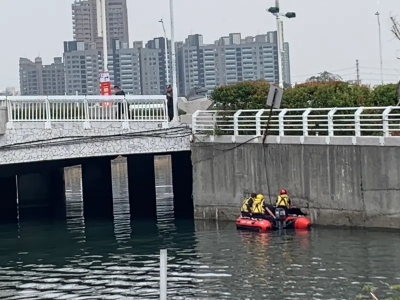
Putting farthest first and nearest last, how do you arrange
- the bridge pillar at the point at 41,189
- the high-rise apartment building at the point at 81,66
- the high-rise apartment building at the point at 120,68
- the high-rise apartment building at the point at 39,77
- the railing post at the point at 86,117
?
the high-rise apartment building at the point at 120,68
the high-rise apartment building at the point at 39,77
the high-rise apartment building at the point at 81,66
the bridge pillar at the point at 41,189
the railing post at the point at 86,117

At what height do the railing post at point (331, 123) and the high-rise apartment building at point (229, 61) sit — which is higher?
the high-rise apartment building at point (229, 61)

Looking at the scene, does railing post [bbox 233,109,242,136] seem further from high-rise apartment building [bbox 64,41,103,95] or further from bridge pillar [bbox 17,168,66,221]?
high-rise apartment building [bbox 64,41,103,95]

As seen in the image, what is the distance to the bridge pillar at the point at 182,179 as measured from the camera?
43144 millimetres

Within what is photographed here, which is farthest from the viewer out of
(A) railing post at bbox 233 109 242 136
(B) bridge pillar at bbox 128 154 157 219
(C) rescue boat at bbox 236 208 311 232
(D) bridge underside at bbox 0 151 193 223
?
(B) bridge pillar at bbox 128 154 157 219

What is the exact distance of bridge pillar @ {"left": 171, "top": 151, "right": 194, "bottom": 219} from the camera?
43.1 metres

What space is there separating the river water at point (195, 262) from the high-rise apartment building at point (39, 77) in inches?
2520

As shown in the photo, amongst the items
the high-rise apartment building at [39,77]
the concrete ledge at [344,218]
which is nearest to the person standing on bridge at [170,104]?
the concrete ledge at [344,218]

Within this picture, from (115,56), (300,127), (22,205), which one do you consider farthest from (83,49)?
(300,127)

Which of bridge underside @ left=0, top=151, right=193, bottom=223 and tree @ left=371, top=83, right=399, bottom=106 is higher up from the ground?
tree @ left=371, top=83, right=399, bottom=106

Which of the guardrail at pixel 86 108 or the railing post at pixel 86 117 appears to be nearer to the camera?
the guardrail at pixel 86 108

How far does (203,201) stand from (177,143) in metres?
2.52

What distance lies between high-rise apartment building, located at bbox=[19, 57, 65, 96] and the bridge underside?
4631 cm

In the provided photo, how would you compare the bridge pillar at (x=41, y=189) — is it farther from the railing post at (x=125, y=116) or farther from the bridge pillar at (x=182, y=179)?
the railing post at (x=125, y=116)

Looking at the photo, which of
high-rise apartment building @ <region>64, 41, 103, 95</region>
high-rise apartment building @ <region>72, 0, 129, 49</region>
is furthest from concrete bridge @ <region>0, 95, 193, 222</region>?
high-rise apartment building @ <region>64, 41, 103, 95</region>
